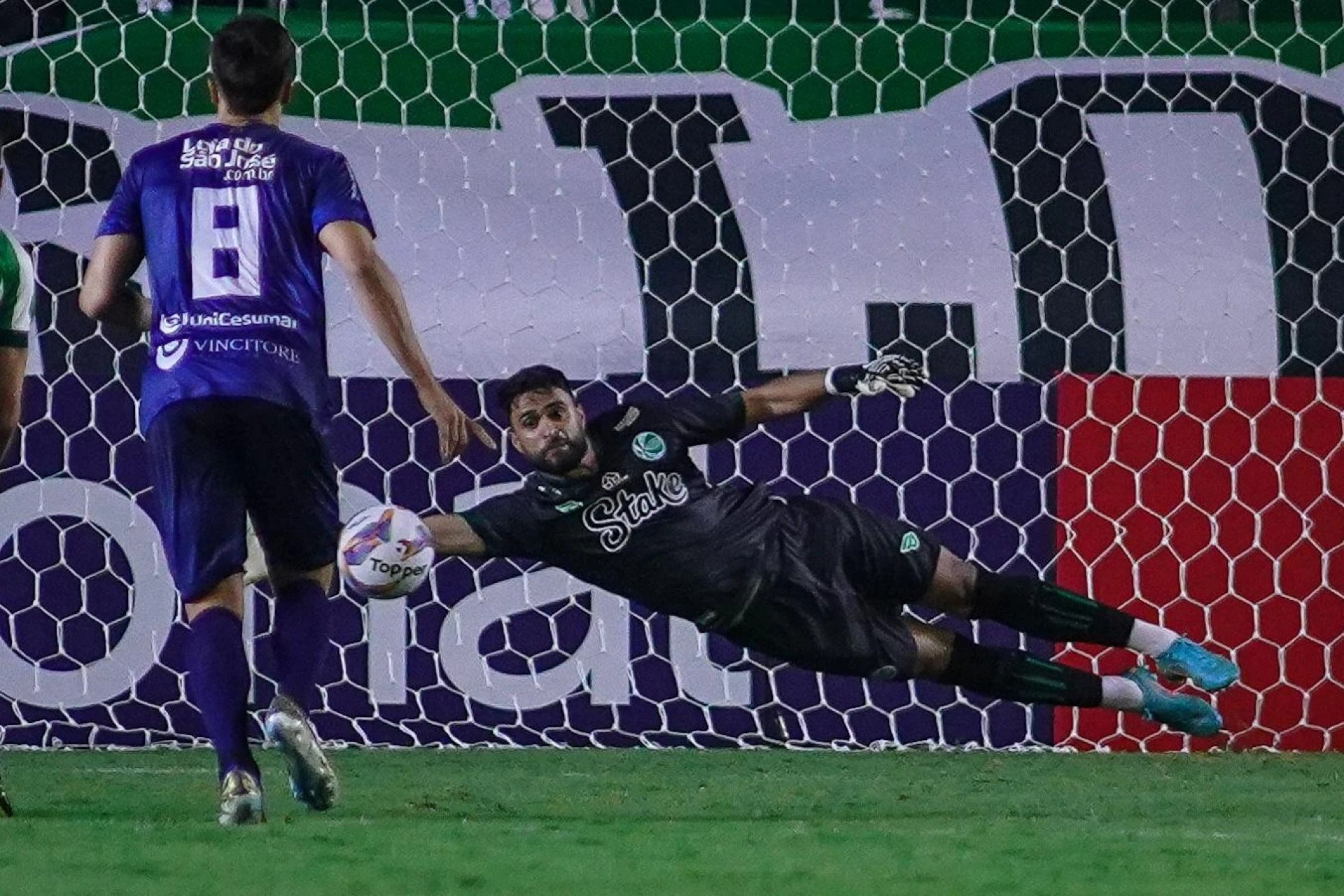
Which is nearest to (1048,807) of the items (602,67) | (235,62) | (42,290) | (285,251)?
(285,251)

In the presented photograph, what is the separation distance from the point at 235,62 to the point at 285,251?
323 millimetres

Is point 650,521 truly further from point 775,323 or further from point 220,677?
point 220,677

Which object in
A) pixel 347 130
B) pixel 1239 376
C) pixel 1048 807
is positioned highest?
pixel 347 130

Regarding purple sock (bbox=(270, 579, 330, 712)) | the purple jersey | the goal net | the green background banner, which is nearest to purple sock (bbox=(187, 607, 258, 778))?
purple sock (bbox=(270, 579, 330, 712))

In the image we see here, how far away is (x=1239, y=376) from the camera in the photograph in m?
5.89

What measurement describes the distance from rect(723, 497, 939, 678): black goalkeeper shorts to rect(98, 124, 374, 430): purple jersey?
1.71 metres

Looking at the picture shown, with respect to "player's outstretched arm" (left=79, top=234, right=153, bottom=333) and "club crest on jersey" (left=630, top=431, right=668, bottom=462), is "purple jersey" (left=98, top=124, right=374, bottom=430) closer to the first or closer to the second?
"player's outstretched arm" (left=79, top=234, right=153, bottom=333)

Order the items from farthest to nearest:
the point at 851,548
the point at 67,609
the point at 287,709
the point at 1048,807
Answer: the point at 67,609 → the point at 851,548 → the point at 1048,807 → the point at 287,709

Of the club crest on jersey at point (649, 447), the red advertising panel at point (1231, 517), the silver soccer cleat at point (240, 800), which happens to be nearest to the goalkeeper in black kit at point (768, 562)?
the club crest on jersey at point (649, 447)

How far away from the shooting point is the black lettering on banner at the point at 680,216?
5930 mm

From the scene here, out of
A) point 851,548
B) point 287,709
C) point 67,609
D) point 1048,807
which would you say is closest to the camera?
point 287,709

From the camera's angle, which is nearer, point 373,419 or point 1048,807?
point 1048,807

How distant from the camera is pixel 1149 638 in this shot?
5.23 meters

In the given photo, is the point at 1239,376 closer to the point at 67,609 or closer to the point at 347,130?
the point at 347,130
